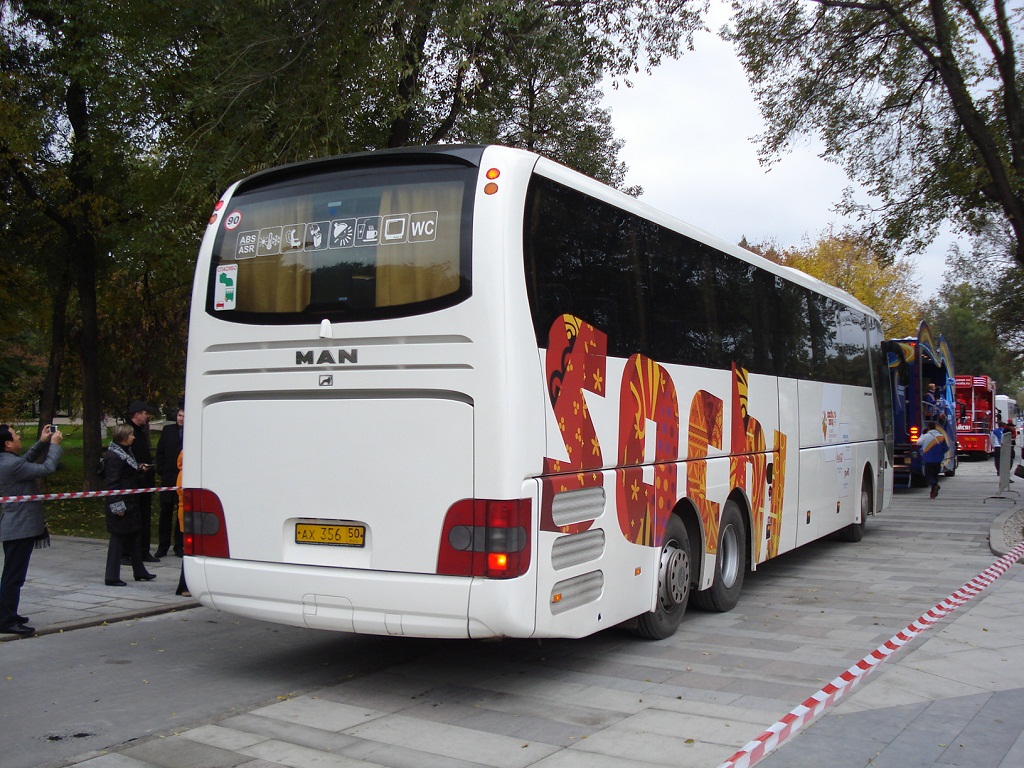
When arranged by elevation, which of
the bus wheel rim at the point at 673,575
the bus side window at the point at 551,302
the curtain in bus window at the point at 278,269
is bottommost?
the bus wheel rim at the point at 673,575

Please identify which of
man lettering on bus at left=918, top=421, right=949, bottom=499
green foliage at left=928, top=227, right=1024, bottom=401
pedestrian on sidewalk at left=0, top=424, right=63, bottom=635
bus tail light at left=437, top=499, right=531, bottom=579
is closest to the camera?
bus tail light at left=437, top=499, right=531, bottom=579

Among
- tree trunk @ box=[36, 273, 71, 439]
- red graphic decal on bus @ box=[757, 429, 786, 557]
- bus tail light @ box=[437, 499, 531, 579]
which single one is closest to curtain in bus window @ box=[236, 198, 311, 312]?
bus tail light @ box=[437, 499, 531, 579]

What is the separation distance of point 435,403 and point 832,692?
2.89 metres

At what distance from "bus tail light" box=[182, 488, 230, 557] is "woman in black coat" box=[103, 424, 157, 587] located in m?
3.82

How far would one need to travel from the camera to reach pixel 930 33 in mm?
18016

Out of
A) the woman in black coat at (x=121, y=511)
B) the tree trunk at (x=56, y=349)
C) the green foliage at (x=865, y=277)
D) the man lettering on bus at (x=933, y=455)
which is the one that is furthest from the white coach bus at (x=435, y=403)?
the green foliage at (x=865, y=277)

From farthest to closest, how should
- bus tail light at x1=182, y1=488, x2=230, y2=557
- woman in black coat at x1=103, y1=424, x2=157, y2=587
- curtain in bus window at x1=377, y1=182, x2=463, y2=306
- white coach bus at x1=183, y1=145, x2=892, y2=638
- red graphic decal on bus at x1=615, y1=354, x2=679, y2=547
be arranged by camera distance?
woman in black coat at x1=103, y1=424, x2=157, y2=587
red graphic decal on bus at x1=615, y1=354, x2=679, y2=547
bus tail light at x1=182, y1=488, x2=230, y2=557
curtain in bus window at x1=377, y1=182, x2=463, y2=306
white coach bus at x1=183, y1=145, x2=892, y2=638

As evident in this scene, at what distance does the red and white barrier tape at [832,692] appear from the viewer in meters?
4.66

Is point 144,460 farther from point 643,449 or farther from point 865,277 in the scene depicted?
point 865,277

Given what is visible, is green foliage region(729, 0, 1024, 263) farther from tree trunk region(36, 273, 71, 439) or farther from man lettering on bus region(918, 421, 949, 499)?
tree trunk region(36, 273, 71, 439)

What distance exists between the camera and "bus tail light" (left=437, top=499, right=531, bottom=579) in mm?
5941

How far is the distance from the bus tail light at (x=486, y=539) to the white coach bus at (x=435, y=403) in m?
0.01

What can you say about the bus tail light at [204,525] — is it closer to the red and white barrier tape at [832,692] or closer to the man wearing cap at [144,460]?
the red and white barrier tape at [832,692]

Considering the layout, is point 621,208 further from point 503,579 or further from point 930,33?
point 930,33
